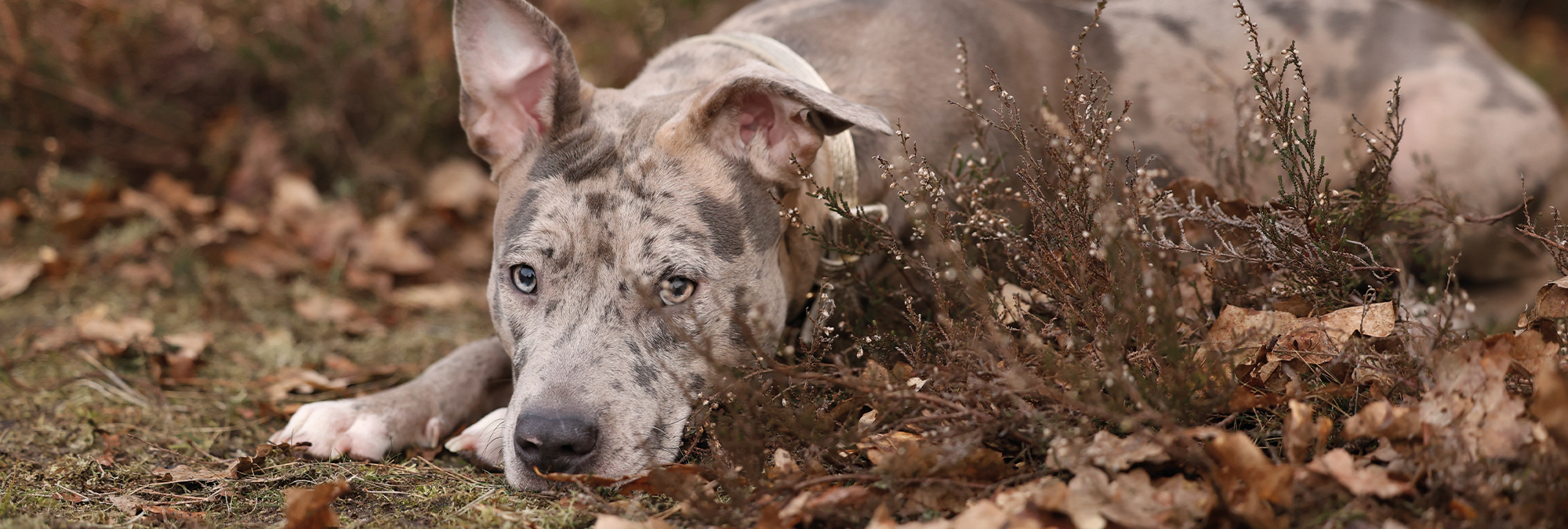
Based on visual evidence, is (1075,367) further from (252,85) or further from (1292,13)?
(252,85)

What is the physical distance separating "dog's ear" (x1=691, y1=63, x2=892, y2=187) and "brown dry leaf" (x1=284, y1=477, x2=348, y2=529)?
141 centimetres

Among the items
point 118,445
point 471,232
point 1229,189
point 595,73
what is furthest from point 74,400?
point 1229,189

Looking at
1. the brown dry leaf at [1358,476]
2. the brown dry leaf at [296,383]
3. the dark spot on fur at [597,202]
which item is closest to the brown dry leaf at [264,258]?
the brown dry leaf at [296,383]

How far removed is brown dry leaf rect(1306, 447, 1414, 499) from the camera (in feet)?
6.82

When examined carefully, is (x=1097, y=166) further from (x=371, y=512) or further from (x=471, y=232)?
(x=471, y=232)

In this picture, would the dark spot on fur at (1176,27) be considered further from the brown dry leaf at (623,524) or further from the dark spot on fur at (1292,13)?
the brown dry leaf at (623,524)

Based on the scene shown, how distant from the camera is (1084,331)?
275 cm

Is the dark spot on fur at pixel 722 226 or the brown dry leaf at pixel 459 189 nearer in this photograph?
the dark spot on fur at pixel 722 226

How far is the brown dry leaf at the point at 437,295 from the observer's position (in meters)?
5.00

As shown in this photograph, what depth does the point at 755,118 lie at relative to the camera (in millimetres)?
3191

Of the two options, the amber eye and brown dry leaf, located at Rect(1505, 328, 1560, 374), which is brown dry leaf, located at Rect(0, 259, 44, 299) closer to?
the amber eye

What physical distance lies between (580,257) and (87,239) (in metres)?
3.71

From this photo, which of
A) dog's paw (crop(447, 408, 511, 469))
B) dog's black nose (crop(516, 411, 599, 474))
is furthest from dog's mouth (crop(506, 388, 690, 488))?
dog's paw (crop(447, 408, 511, 469))

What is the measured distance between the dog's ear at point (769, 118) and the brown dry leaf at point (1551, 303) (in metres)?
1.66
